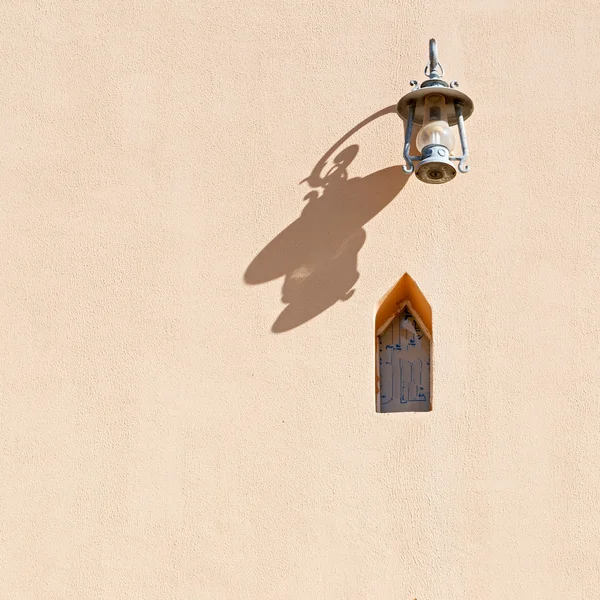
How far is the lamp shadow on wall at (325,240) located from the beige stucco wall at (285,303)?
1 centimetres

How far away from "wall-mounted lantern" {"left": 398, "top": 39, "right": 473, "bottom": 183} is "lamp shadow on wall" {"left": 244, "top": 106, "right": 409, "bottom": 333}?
26cm

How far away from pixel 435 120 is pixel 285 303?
2.99 feet

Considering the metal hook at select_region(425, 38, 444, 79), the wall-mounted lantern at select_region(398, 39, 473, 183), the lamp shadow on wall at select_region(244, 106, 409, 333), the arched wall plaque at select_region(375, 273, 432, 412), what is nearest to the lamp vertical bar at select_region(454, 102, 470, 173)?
the wall-mounted lantern at select_region(398, 39, 473, 183)

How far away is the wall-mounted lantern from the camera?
4414 millimetres

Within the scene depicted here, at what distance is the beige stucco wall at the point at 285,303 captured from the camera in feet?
14.6

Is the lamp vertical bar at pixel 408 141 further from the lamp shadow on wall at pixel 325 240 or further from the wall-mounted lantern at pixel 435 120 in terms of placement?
the lamp shadow on wall at pixel 325 240

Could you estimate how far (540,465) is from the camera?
175 inches

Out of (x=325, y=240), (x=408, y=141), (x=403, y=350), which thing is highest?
(x=408, y=141)

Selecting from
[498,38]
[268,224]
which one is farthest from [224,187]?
[498,38]

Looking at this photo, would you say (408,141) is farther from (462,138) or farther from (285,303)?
(285,303)

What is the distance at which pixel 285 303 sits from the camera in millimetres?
4715

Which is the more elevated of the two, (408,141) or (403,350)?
(408,141)

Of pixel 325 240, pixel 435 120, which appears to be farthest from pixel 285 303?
pixel 435 120

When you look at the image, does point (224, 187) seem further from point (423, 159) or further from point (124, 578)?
point (124, 578)
